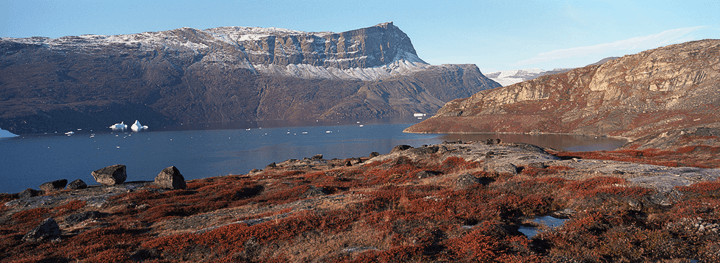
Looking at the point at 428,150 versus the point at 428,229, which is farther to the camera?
the point at 428,150

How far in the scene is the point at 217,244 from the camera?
17.5 m

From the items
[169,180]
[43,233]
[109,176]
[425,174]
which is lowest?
[425,174]

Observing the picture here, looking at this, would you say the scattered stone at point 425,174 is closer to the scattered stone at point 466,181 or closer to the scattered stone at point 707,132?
the scattered stone at point 466,181

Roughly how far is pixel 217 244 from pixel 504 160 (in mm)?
29882

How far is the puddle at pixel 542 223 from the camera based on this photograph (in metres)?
16.7

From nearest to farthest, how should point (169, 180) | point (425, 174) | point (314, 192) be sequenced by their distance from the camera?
point (314, 192), point (425, 174), point (169, 180)

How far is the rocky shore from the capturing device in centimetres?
1460

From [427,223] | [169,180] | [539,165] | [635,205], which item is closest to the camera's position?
[427,223]

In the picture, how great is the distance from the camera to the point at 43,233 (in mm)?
20734

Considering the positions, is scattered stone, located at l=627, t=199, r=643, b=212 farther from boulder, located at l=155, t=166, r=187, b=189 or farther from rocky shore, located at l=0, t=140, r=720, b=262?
boulder, located at l=155, t=166, r=187, b=189

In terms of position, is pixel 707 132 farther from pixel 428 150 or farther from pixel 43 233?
pixel 43 233

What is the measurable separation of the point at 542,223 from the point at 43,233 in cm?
2920

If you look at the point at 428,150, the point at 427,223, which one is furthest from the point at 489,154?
the point at 427,223

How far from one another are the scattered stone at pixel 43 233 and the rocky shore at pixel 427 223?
0.20ft
